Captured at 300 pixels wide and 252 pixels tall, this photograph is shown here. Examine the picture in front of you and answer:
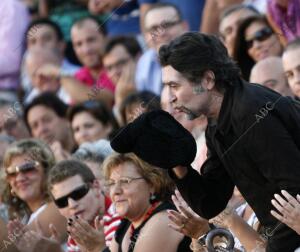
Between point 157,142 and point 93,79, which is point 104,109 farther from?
point 157,142

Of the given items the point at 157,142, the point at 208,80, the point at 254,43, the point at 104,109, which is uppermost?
the point at 208,80

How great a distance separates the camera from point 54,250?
662 centimetres

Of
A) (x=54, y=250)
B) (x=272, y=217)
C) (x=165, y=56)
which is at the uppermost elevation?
(x=165, y=56)

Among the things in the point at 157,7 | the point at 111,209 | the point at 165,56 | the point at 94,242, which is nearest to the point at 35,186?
the point at 111,209

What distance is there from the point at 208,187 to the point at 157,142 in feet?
1.28

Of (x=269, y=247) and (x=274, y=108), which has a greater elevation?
(x=274, y=108)

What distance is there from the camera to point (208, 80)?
15.9 ft

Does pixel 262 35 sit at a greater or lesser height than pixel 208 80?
lesser

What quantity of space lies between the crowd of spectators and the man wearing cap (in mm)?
175

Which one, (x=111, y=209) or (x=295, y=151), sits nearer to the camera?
(x=295, y=151)

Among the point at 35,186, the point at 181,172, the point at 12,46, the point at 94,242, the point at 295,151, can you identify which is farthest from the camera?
the point at 12,46

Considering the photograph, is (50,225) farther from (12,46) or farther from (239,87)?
(12,46)

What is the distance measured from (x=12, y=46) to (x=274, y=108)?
21.2 feet

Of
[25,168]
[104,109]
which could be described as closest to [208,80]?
[25,168]
